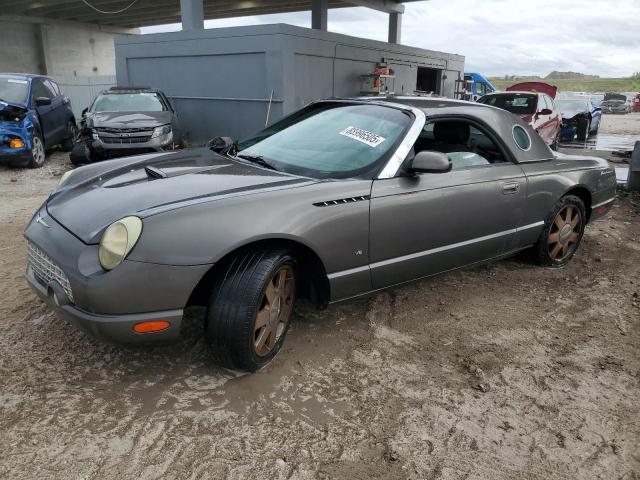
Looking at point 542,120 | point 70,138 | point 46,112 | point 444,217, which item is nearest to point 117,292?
point 444,217

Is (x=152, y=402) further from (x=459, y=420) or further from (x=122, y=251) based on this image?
(x=459, y=420)

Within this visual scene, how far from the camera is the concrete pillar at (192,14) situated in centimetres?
1359

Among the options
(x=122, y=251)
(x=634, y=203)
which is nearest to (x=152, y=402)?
(x=122, y=251)

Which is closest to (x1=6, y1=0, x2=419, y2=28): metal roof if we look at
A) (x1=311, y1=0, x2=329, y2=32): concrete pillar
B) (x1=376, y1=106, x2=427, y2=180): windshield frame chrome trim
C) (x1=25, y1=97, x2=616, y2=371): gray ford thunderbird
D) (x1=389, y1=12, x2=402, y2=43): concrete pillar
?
(x1=389, y1=12, x2=402, y2=43): concrete pillar

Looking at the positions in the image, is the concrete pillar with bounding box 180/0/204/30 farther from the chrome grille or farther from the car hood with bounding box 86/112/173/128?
the chrome grille

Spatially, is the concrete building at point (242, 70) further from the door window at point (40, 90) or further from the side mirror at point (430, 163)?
the side mirror at point (430, 163)

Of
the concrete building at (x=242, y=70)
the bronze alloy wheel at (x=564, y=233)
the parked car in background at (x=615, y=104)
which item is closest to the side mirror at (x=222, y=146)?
the bronze alloy wheel at (x=564, y=233)

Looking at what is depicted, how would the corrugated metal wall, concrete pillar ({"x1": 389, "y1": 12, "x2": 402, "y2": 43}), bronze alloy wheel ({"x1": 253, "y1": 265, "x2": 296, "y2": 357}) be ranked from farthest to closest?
concrete pillar ({"x1": 389, "y1": 12, "x2": 402, "y2": 43}), the corrugated metal wall, bronze alloy wheel ({"x1": 253, "y1": 265, "x2": 296, "y2": 357})

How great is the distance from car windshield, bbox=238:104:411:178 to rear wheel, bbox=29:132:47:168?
7.19 meters

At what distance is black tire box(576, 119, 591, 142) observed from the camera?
54.0 ft

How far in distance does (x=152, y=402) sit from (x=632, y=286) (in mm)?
3903

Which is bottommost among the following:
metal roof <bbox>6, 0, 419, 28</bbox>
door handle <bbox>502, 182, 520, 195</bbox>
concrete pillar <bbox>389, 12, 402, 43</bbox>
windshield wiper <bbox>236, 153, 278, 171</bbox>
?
door handle <bbox>502, 182, 520, 195</bbox>

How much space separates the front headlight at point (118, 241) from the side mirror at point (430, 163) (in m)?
1.64

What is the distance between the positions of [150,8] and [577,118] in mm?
18432
